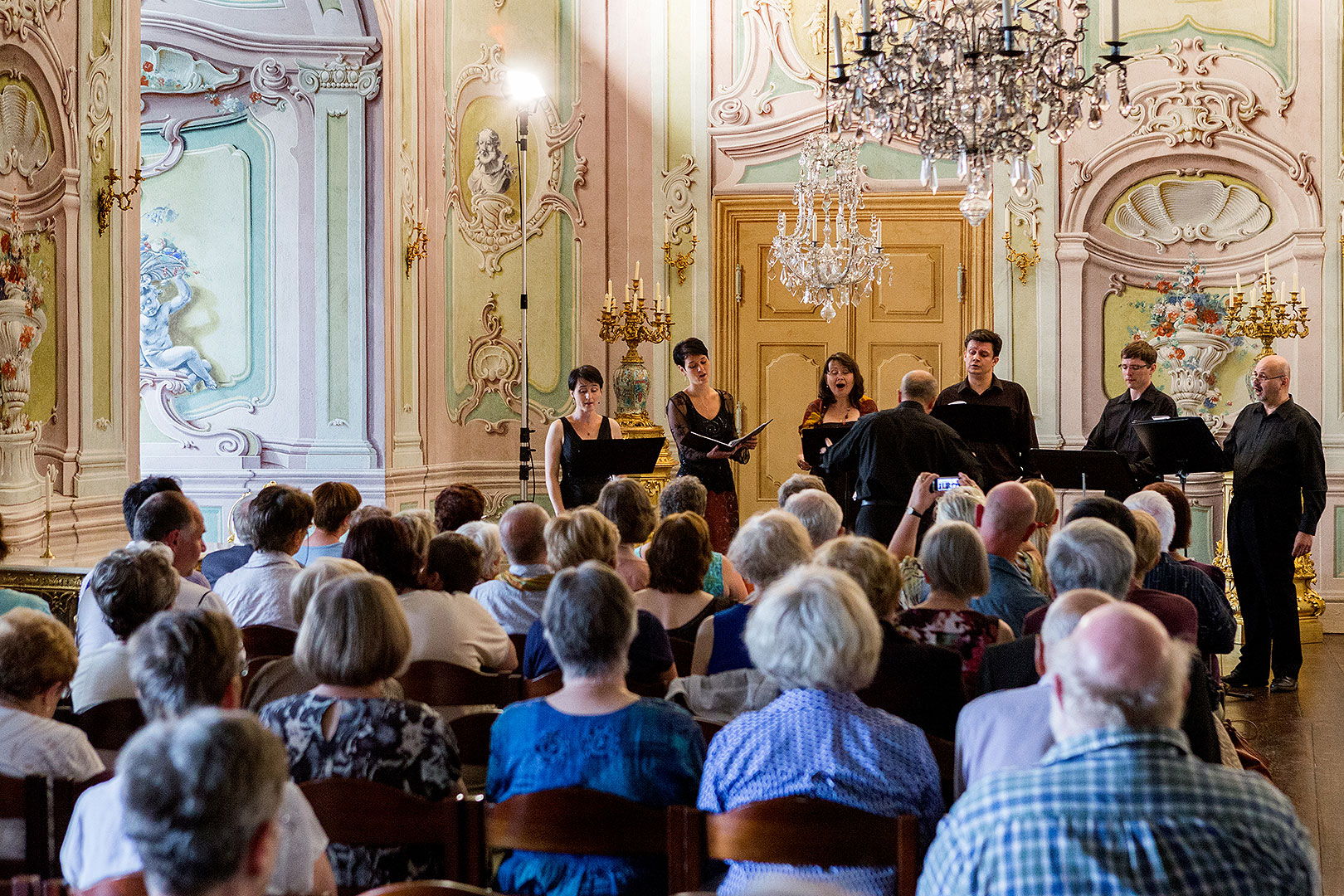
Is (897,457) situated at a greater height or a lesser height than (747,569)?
greater

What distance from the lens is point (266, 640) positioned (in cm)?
369

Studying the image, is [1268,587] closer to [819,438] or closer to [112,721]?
[819,438]

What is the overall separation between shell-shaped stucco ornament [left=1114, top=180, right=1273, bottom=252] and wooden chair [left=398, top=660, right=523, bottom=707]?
7.20 meters

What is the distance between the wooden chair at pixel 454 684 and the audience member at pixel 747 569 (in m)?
0.49

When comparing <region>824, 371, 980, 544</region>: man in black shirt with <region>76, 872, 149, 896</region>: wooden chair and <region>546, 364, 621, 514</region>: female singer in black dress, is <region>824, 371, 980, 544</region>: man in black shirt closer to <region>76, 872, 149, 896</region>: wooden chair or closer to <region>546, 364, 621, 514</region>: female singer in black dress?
<region>546, 364, 621, 514</region>: female singer in black dress

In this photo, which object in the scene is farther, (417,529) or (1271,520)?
(1271,520)

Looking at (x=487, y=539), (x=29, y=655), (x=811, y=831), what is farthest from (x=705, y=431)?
(x=811, y=831)

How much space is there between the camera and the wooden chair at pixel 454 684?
3.06 m

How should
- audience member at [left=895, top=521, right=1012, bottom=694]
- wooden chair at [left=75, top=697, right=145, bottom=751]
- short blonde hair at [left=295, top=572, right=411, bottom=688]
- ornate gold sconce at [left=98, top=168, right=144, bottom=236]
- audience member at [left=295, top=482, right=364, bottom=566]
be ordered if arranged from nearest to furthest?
short blonde hair at [left=295, top=572, right=411, bottom=688], wooden chair at [left=75, top=697, right=145, bottom=751], audience member at [left=895, top=521, right=1012, bottom=694], audience member at [left=295, top=482, right=364, bottom=566], ornate gold sconce at [left=98, top=168, right=144, bottom=236]

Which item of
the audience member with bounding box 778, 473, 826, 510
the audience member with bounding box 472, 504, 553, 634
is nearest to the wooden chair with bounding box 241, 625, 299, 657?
the audience member with bounding box 472, 504, 553, 634

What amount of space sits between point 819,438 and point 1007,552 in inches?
111

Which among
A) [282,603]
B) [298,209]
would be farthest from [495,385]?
[282,603]

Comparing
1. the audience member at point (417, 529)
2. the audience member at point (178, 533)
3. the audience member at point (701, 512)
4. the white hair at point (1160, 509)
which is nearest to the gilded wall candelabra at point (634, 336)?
the audience member at point (701, 512)

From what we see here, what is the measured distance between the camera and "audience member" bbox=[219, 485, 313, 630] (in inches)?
155
